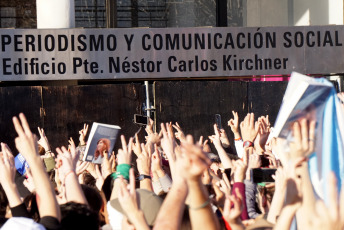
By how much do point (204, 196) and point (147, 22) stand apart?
44.7 feet

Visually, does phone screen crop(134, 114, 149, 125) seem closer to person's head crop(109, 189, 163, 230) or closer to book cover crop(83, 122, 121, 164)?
book cover crop(83, 122, 121, 164)

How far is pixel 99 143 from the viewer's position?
7766 millimetres

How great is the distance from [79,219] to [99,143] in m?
3.92

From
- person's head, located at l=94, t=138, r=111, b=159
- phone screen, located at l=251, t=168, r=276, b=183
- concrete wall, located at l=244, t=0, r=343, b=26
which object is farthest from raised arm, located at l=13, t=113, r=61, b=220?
concrete wall, located at l=244, t=0, r=343, b=26

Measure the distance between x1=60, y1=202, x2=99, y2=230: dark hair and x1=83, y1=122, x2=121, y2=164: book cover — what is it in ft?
11.5

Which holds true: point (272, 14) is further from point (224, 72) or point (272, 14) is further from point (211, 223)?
point (211, 223)

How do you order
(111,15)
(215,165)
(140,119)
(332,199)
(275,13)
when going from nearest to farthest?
(332,199), (215,165), (140,119), (111,15), (275,13)

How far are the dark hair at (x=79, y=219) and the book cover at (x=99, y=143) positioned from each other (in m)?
3.49

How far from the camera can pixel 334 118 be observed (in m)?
4.76

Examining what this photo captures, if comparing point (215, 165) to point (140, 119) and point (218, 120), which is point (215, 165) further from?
point (218, 120)

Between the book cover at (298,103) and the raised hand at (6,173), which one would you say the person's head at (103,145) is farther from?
the book cover at (298,103)

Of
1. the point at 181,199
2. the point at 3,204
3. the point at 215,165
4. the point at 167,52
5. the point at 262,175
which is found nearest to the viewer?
the point at 181,199

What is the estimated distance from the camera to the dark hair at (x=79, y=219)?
384 centimetres

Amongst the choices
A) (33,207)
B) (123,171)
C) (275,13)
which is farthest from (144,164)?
(275,13)
